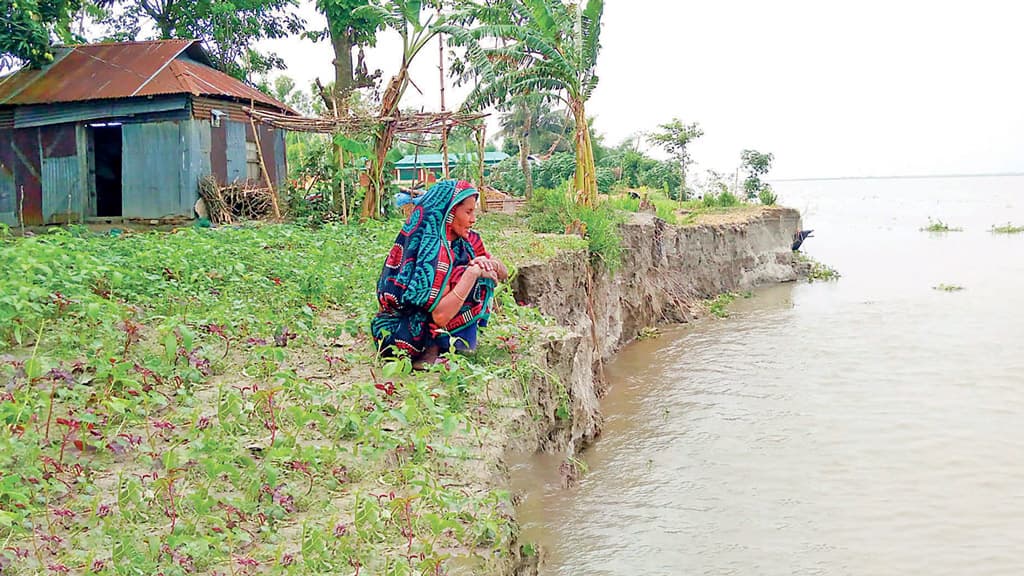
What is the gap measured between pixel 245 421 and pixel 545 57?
1254 centimetres

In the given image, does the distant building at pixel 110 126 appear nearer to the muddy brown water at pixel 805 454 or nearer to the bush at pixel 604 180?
the muddy brown water at pixel 805 454

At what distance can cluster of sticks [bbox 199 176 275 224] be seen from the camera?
15547 mm

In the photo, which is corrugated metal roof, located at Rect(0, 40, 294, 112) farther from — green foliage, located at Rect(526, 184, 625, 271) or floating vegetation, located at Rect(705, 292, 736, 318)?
floating vegetation, located at Rect(705, 292, 736, 318)

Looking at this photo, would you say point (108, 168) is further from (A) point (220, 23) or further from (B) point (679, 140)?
(B) point (679, 140)

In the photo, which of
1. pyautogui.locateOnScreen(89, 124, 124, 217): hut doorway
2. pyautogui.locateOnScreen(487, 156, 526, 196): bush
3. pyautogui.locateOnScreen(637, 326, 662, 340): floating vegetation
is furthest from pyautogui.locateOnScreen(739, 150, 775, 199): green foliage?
pyautogui.locateOnScreen(89, 124, 124, 217): hut doorway

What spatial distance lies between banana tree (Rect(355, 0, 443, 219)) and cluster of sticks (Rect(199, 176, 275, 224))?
238 centimetres

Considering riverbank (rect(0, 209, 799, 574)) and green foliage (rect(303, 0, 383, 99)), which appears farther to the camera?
green foliage (rect(303, 0, 383, 99))

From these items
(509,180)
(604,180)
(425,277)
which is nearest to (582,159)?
(425,277)

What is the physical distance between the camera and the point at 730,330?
51.5ft

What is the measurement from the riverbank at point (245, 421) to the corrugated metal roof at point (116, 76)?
8.54 metres

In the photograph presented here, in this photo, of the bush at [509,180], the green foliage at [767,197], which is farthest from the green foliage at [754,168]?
the bush at [509,180]

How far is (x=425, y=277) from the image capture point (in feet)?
16.8

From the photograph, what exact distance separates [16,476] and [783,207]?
2203 centimetres

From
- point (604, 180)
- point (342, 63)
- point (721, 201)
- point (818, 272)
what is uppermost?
point (342, 63)
